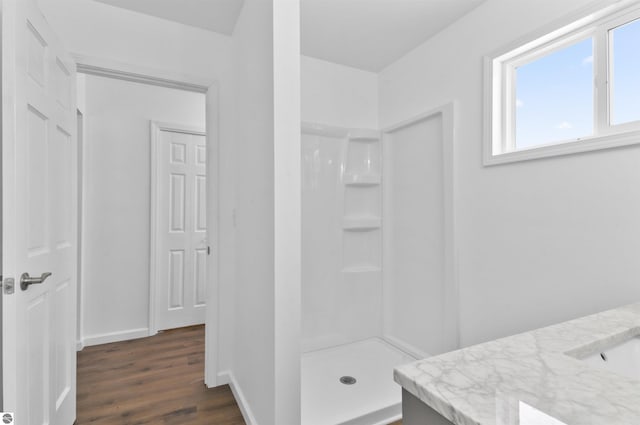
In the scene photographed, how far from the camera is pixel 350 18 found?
2.16 metres

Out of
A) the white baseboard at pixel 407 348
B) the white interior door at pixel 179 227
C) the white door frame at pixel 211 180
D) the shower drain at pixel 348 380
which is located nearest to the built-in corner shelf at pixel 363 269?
the white baseboard at pixel 407 348

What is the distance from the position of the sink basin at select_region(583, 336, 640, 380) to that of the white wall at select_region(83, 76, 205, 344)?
3247 millimetres

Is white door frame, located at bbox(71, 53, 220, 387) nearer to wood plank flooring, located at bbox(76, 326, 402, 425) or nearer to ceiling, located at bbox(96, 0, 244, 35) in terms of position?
wood plank flooring, located at bbox(76, 326, 402, 425)

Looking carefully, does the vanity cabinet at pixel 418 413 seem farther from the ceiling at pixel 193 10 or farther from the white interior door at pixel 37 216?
the ceiling at pixel 193 10

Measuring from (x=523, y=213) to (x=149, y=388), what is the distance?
2584 mm

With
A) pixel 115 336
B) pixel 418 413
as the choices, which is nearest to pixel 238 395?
pixel 115 336

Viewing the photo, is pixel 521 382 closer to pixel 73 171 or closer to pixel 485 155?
pixel 485 155

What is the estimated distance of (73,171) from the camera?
1.77 m

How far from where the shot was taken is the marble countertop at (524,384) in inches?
18.2

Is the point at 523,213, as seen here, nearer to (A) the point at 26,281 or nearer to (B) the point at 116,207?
(A) the point at 26,281

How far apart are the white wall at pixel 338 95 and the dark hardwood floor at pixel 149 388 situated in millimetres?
2192

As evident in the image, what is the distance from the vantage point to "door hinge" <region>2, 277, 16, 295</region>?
44.3 inches

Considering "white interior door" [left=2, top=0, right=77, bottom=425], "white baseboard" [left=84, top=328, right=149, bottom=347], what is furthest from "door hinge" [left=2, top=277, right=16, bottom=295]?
"white baseboard" [left=84, top=328, right=149, bottom=347]

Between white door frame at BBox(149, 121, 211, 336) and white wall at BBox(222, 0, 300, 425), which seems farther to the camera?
white door frame at BBox(149, 121, 211, 336)
